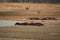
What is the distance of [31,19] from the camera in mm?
985

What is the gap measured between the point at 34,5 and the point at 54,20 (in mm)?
187

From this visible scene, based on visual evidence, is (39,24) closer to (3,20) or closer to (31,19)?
(31,19)

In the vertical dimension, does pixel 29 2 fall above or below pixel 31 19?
above

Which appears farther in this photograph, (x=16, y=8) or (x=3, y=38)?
(x=16, y=8)

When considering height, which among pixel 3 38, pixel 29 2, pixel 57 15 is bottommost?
pixel 3 38

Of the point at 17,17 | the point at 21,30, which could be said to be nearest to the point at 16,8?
the point at 17,17

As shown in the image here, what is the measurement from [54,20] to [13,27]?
1.00ft

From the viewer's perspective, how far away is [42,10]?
39.3 inches

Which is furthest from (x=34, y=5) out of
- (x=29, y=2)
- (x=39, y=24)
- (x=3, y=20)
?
(x=3, y=20)

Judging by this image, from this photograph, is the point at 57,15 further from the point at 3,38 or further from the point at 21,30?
the point at 3,38

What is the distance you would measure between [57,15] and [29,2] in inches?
9.1

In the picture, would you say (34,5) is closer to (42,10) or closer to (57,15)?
(42,10)

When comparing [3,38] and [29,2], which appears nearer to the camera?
[3,38]

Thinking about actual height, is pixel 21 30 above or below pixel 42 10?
below
